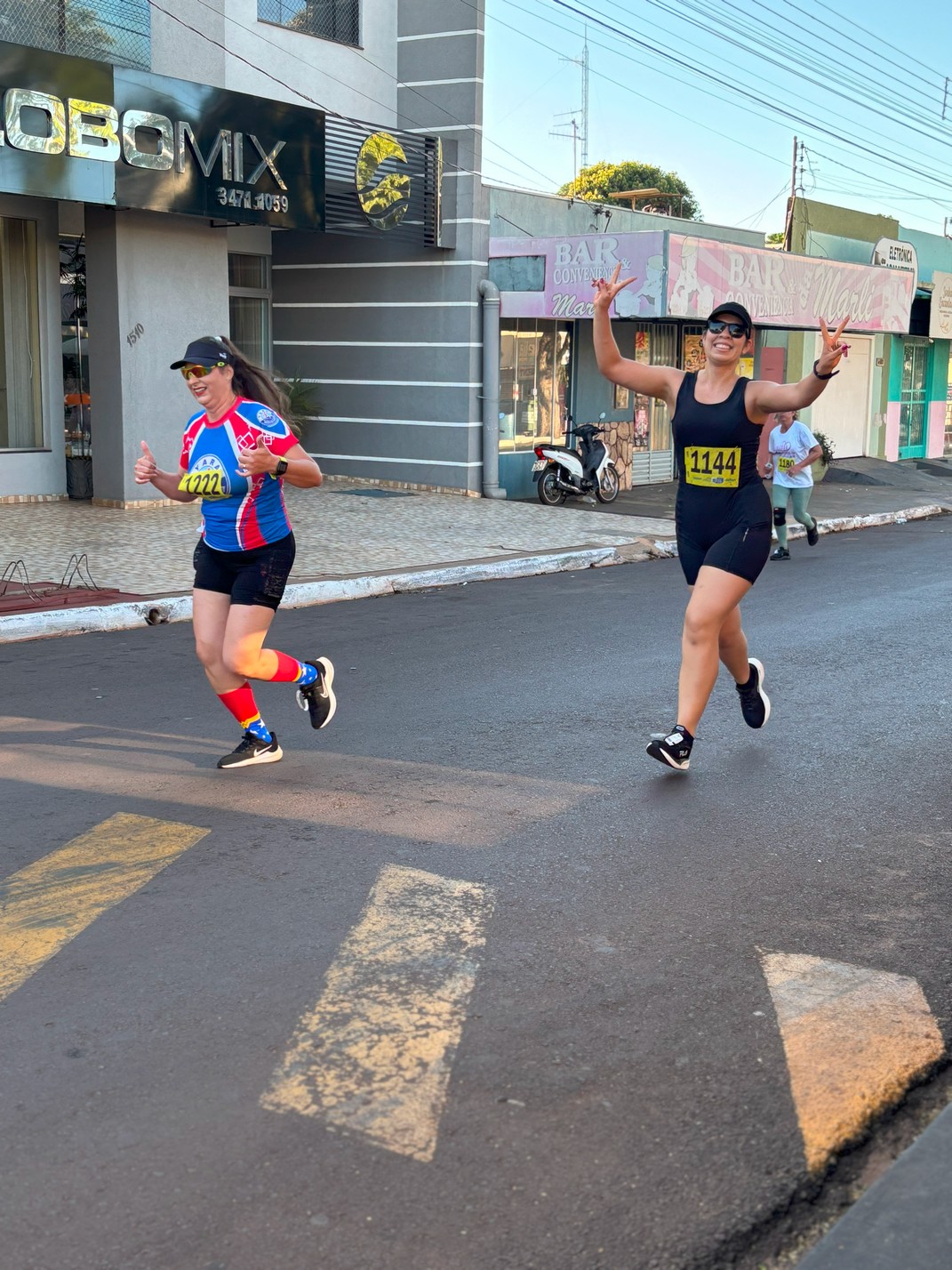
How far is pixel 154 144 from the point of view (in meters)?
15.7

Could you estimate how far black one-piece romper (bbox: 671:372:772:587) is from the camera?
6168 mm

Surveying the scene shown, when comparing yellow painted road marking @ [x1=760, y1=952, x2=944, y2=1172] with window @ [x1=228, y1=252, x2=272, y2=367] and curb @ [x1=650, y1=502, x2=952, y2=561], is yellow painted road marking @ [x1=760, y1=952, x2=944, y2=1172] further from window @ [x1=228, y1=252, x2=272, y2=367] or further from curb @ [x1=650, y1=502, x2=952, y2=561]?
window @ [x1=228, y1=252, x2=272, y2=367]

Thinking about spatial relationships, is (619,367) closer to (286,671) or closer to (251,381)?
(251,381)

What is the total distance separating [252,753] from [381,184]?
14.0 meters

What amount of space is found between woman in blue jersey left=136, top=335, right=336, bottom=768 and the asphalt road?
1.48 feet

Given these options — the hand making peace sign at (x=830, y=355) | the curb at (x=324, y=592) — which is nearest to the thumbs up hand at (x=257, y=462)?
the hand making peace sign at (x=830, y=355)

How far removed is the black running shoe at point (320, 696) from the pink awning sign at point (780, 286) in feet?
40.0

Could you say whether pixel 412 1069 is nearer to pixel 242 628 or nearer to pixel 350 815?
pixel 350 815

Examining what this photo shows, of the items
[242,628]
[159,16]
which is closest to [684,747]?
[242,628]

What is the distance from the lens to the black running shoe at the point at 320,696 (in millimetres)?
6723

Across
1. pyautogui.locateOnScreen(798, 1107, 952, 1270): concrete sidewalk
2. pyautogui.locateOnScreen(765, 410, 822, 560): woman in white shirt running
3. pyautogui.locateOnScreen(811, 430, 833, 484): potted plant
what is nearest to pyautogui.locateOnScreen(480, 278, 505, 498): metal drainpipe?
pyautogui.locateOnScreen(765, 410, 822, 560): woman in white shirt running

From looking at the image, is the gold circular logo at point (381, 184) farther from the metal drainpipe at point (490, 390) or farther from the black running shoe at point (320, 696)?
the black running shoe at point (320, 696)

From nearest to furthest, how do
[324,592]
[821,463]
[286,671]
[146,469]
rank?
[146,469], [286,671], [324,592], [821,463]

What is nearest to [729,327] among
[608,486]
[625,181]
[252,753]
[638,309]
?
[252,753]
